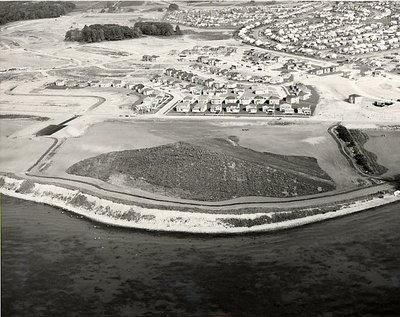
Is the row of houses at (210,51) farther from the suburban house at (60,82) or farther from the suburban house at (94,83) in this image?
the suburban house at (60,82)

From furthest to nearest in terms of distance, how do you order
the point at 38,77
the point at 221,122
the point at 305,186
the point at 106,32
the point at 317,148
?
the point at 106,32
the point at 38,77
the point at 221,122
the point at 317,148
the point at 305,186

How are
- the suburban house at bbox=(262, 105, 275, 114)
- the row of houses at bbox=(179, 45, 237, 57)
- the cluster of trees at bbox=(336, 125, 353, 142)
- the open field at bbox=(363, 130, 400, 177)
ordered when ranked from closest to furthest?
the open field at bbox=(363, 130, 400, 177), the cluster of trees at bbox=(336, 125, 353, 142), the suburban house at bbox=(262, 105, 275, 114), the row of houses at bbox=(179, 45, 237, 57)

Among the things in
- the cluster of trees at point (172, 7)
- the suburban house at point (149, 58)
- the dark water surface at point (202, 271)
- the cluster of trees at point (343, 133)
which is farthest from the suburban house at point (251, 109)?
the cluster of trees at point (172, 7)

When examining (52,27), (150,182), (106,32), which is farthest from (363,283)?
(52,27)

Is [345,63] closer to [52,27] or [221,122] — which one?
[221,122]

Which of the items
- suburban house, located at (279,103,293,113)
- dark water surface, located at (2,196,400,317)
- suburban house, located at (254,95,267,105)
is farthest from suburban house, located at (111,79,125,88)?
dark water surface, located at (2,196,400,317)

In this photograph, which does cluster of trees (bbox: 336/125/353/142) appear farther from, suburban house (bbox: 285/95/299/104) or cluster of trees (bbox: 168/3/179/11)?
cluster of trees (bbox: 168/3/179/11)
